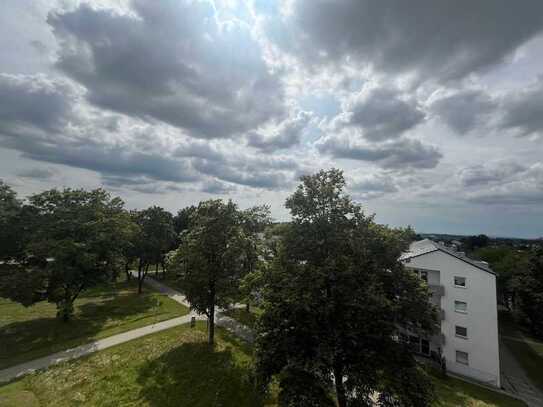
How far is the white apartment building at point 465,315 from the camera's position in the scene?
74.3 ft

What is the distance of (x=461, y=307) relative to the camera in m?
24.3

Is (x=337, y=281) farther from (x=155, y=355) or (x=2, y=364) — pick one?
(x=2, y=364)

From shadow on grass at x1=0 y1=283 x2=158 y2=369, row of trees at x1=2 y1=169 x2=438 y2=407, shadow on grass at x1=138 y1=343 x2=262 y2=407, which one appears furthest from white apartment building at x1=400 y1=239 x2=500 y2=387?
shadow on grass at x1=0 y1=283 x2=158 y2=369

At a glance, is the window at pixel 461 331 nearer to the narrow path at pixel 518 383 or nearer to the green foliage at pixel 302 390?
the narrow path at pixel 518 383

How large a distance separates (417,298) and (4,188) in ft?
157

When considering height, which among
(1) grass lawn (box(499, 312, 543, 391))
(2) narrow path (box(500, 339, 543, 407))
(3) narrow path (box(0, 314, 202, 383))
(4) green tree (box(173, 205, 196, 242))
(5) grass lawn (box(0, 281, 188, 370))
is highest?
(4) green tree (box(173, 205, 196, 242))

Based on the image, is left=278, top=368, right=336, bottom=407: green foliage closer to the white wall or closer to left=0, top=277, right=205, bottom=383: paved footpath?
left=0, top=277, right=205, bottom=383: paved footpath

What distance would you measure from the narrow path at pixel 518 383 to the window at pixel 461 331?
4.99 metres

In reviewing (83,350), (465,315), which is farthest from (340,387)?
(465,315)

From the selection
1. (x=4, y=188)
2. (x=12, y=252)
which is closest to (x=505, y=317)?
(x=12, y=252)

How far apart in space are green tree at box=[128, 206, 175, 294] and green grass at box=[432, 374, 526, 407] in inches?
1509

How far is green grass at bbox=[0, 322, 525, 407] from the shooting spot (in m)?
13.5

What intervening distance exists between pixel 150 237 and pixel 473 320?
42414 millimetres

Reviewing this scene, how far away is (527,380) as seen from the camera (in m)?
25.0
